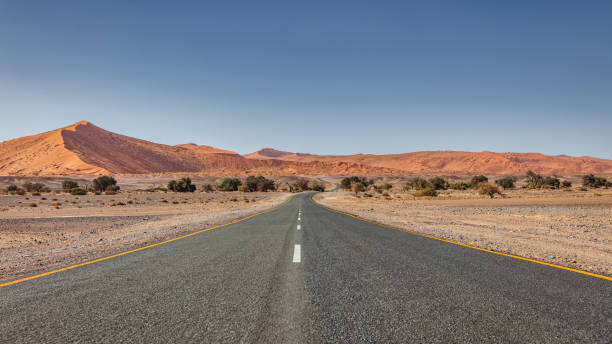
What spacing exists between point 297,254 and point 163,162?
160299 millimetres

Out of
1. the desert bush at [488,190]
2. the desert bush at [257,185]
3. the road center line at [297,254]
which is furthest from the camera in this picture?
the desert bush at [257,185]

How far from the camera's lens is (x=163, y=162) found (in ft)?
498

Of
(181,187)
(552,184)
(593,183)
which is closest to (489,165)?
(593,183)

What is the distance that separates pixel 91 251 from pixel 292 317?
7639mm

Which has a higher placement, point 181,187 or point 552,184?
point 552,184

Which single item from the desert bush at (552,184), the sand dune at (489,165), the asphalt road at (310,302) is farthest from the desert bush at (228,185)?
the sand dune at (489,165)

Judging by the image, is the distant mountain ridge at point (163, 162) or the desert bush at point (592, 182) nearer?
the desert bush at point (592, 182)

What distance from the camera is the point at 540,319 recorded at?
349 centimetres

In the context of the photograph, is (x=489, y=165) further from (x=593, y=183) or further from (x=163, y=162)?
(x=163, y=162)

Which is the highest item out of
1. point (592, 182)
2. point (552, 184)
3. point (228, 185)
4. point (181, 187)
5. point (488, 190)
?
point (592, 182)

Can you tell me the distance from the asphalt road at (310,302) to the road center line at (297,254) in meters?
0.09

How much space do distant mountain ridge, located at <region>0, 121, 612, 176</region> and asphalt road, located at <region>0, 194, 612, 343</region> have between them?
116 meters

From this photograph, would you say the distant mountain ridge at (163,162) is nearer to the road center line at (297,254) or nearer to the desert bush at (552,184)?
the desert bush at (552,184)

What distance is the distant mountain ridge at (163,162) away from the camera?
112m
